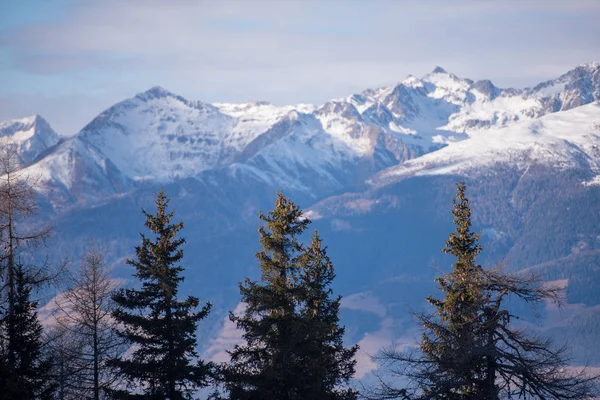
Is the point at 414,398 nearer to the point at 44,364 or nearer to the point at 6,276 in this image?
the point at 44,364

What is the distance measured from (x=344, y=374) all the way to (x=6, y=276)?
15822 mm

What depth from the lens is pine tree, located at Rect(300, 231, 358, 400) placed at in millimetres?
41375

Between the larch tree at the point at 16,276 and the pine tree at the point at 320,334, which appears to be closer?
the larch tree at the point at 16,276

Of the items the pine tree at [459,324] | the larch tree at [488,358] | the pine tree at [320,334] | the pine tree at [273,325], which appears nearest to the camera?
the larch tree at [488,358]

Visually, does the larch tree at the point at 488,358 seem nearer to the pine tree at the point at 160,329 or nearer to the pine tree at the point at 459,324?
the pine tree at the point at 459,324

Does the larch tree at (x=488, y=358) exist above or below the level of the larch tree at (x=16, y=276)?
below

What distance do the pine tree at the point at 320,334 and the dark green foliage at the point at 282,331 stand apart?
0.14 ft

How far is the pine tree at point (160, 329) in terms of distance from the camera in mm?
40562

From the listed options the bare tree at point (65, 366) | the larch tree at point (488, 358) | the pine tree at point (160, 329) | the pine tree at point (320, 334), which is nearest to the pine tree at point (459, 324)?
the larch tree at point (488, 358)

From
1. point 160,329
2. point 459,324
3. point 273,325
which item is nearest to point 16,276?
point 160,329

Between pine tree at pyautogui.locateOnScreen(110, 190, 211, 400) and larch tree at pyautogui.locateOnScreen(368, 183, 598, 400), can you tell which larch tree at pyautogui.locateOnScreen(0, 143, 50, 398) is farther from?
larch tree at pyautogui.locateOnScreen(368, 183, 598, 400)

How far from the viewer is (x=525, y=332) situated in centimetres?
3644

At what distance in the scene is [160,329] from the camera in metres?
40.5

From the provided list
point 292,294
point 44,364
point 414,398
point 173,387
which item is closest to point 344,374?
point 292,294
